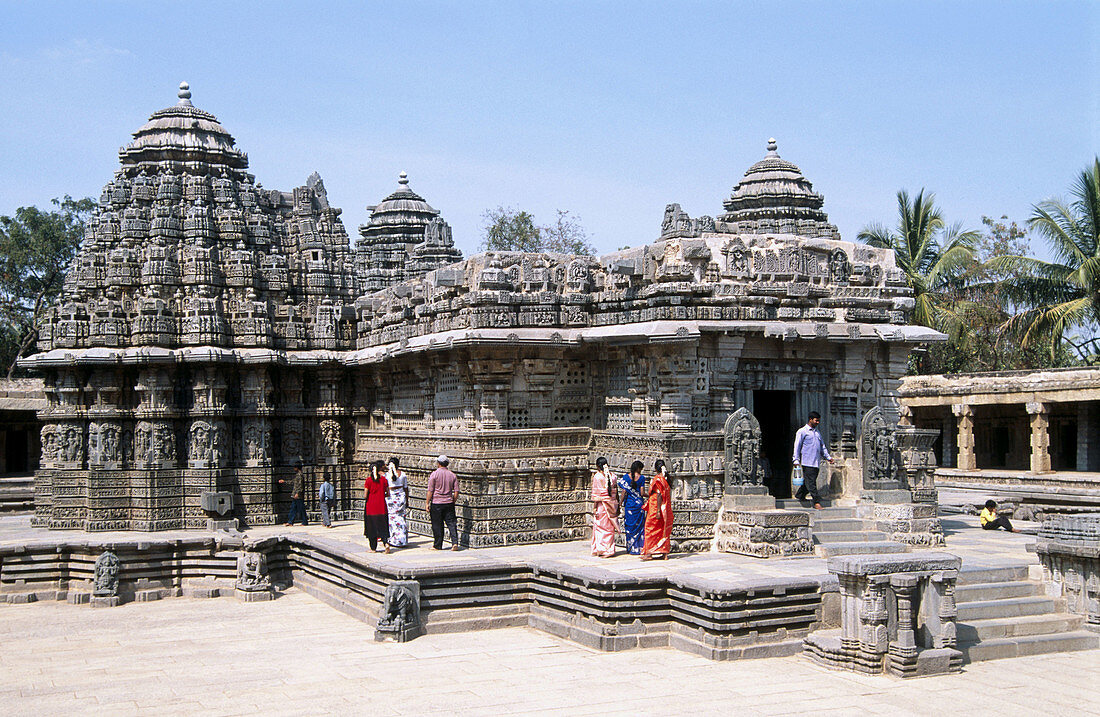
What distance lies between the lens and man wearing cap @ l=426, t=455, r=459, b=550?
522 inches

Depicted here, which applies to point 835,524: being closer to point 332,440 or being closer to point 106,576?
point 332,440

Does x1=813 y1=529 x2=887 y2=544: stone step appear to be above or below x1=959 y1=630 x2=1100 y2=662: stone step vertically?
above

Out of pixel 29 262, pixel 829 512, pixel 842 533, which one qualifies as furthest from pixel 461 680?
pixel 29 262

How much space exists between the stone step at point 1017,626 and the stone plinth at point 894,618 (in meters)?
0.71

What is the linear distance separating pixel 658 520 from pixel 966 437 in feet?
51.2

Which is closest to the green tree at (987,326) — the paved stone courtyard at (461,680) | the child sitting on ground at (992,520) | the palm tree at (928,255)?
the palm tree at (928,255)

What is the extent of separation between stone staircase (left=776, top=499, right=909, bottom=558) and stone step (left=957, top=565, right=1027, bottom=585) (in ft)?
4.10

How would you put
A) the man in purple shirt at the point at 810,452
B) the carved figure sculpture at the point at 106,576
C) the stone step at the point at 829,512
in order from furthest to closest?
1. the carved figure sculpture at the point at 106,576
2. the stone step at the point at 829,512
3. the man in purple shirt at the point at 810,452

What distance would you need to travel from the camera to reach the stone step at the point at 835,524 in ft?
43.3

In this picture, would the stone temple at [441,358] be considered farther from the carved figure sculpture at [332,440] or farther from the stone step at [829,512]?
the stone step at [829,512]

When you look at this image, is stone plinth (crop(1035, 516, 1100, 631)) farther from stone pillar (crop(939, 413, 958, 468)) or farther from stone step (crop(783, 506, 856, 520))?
stone pillar (crop(939, 413, 958, 468))

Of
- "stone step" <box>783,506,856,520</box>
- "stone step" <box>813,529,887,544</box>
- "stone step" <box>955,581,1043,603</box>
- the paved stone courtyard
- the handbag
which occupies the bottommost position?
the paved stone courtyard

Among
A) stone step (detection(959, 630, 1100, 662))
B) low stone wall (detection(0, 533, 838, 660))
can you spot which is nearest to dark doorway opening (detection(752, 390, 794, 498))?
low stone wall (detection(0, 533, 838, 660))

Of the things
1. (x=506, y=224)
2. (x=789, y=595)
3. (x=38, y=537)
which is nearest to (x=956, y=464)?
(x=506, y=224)
